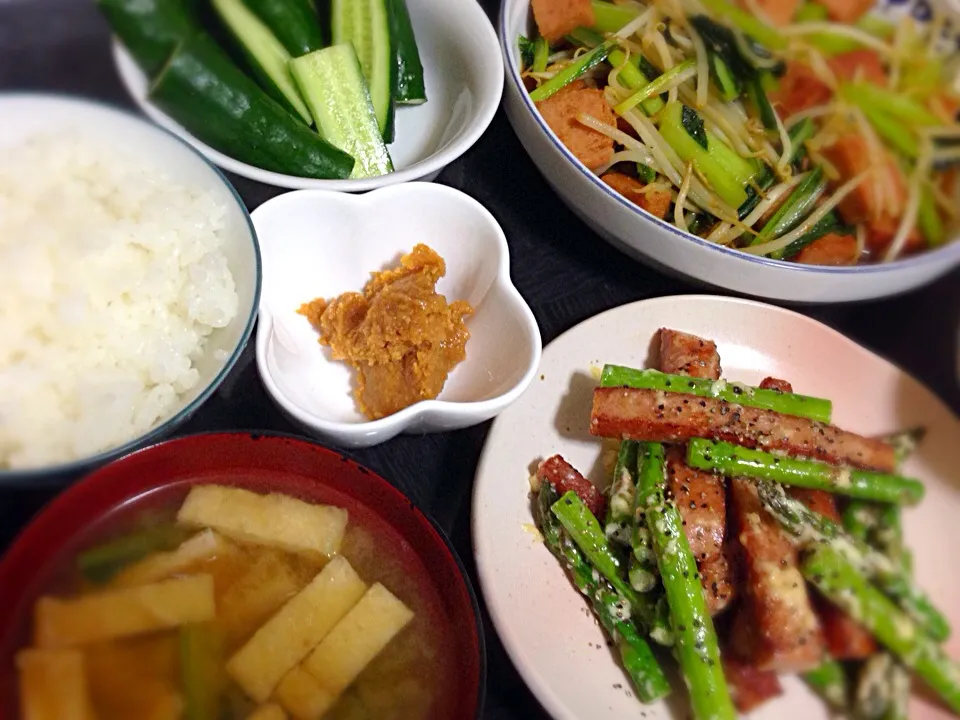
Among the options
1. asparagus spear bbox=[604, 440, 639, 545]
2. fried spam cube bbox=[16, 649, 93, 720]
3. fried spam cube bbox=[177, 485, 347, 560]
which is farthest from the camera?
asparagus spear bbox=[604, 440, 639, 545]

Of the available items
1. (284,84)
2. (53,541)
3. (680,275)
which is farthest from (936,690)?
(284,84)

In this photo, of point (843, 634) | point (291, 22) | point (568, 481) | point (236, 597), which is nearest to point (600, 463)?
point (568, 481)

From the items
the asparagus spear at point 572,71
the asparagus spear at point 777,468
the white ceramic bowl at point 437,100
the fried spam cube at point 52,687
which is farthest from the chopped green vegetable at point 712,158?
the fried spam cube at point 52,687

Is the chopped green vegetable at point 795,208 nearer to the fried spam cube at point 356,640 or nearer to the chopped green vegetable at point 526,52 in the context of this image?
the chopped green vegetable at point 526,52

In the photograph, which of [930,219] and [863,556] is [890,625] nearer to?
[863,556]

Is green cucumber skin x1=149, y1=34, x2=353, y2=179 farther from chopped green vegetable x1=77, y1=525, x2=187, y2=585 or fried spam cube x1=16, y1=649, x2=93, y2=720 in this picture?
fried spam cube x1=16, y1=649, x2=93, y2=720

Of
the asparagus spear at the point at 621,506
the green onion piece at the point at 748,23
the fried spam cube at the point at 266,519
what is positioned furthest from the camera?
the green onion piece at the point at 748,23

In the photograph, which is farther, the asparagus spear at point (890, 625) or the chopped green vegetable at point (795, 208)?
the chopped green vegetable at point (795, 208)

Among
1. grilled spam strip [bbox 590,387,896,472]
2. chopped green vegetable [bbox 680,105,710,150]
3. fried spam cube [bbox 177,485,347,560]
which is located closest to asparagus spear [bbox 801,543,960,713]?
grilled spam strip [bbox 590,387,896,472]

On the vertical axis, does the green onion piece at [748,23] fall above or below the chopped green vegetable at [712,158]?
above
